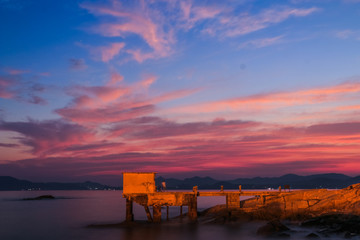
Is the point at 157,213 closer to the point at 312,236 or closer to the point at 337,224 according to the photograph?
the point at 312,236

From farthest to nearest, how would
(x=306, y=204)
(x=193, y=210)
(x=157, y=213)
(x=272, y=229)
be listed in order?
1. (x=193, y=210)
2. (x=157, y=213)
3. (x=306, y=204)
4. (x=272, y=229)

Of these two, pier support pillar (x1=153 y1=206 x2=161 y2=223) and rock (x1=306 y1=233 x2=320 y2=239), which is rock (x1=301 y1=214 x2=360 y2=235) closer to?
rock (x1=306 y1=233 x2=320 y2=239)

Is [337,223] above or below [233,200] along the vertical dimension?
Result: below

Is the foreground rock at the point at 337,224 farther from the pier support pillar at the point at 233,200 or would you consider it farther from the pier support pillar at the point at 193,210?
the pier support pillar at the point at 193,210

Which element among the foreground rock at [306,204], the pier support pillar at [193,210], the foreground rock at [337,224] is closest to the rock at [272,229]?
the foreground rock at [337,224]

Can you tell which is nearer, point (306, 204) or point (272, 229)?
point (272, 229)

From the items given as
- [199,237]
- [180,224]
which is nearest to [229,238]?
[199,237]

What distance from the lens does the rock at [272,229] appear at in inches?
1349

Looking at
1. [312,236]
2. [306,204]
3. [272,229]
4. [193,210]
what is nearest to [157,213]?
[193,210]

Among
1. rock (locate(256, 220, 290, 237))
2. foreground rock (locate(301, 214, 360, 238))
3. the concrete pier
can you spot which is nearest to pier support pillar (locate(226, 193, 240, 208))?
the concrete pier

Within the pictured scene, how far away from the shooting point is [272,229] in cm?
3491

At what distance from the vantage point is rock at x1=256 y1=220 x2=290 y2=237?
112 feet

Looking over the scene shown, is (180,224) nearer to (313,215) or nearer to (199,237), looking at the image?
(199,237)

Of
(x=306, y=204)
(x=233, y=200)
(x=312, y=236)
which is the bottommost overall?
(x=312, y=236)
